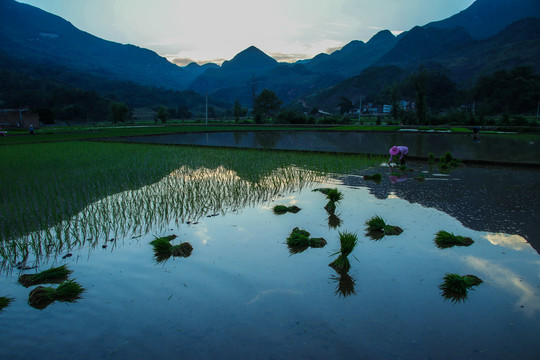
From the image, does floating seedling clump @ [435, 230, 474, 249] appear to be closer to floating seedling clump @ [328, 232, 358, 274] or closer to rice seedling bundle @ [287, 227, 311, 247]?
floating seedling clump @ [328, 232, 358, 274]

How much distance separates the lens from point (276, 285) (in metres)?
4.17

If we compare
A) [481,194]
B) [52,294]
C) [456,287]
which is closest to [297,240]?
[456,287]

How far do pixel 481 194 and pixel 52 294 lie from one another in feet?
30.5

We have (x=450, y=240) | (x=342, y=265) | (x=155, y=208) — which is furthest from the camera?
(x=155, y=208)

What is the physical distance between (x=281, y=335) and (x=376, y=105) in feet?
419

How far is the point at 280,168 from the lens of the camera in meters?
12.6

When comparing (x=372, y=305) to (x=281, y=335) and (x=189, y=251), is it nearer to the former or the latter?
(x=281, y=335)

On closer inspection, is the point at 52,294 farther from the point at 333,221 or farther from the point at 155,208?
the point at 333,221

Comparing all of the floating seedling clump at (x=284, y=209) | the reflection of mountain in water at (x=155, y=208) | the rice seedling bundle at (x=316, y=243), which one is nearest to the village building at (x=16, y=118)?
A: the reflection of mountain in water at (x=155, y=208)

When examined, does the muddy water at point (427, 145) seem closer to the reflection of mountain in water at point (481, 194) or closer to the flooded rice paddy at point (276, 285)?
the reflection of mountain in water at point (481, 194)

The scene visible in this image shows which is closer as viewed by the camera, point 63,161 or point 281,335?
point 281,335

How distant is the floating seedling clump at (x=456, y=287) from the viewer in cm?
387

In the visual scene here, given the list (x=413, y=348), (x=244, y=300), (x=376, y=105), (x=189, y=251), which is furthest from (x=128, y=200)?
(x=376, y=105)

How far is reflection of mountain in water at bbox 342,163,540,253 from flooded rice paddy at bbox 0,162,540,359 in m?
0.07
